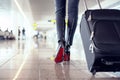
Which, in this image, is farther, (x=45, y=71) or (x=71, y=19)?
(x=71, y=19)

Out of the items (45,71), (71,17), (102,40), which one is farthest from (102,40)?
(71,17)

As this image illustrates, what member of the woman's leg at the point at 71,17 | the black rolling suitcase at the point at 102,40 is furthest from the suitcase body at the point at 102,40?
the woman's leg at the point at 71,17

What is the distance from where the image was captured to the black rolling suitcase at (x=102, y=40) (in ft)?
4.58

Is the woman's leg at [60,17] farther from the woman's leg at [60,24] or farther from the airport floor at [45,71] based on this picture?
the airport floor at [45,71]

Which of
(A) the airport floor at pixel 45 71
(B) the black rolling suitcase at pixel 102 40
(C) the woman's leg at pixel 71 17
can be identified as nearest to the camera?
(B) the black rolling suitcase at pixel 102 40

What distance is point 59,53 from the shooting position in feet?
7.78

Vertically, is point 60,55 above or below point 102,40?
below

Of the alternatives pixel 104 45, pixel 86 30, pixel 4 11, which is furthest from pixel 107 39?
pixel 4 11

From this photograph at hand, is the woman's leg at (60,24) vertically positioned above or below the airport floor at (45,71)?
above

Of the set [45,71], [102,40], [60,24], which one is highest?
[60,24]

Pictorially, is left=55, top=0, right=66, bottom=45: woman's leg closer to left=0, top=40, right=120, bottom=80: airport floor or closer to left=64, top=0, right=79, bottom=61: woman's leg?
left=64, top=0, right=79, bottom=61: woman's leg

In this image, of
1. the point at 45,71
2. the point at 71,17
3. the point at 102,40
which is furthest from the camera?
the point at 71,17

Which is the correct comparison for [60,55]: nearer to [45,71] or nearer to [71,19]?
[71,19]

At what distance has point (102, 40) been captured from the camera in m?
1.44
